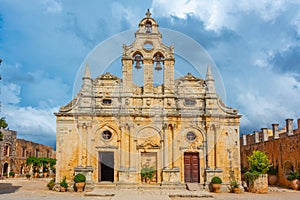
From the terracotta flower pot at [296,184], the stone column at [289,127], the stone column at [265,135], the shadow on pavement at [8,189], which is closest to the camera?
the shadow on pavement at [8,189]

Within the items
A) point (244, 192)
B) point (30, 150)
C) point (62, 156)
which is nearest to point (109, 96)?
point (62, 156)

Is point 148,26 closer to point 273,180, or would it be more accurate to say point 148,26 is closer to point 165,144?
point 165,144

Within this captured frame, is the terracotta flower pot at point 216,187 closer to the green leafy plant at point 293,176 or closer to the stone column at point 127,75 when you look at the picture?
the green leafy plant at point 293,176

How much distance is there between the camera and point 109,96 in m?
23.6

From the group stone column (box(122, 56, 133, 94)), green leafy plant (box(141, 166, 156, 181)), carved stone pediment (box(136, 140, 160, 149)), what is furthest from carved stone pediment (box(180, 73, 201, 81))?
green leafy plant (box(141, 166, 156, 181))

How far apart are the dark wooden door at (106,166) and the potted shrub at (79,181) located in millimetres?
1640

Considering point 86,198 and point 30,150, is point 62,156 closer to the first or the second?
point 86,198

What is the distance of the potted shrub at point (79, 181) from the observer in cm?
2102

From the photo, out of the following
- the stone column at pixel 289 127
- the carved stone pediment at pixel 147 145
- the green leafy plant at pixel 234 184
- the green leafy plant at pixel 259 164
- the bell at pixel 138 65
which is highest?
the bell at pixel 138 65

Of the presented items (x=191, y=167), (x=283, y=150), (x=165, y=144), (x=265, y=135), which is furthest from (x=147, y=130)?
(x=265, y=135)

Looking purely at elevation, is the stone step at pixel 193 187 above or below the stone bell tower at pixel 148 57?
below

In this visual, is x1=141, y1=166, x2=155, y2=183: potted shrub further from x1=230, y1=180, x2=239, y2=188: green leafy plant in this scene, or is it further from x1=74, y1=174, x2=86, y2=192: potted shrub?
x1=230, y1=180, x2=239, y2=188: green leafy plant

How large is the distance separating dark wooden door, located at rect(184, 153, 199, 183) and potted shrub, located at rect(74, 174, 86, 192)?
690 centimetres

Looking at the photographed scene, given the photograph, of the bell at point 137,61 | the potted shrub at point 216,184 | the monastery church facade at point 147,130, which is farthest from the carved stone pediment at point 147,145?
the bell at point 137,61
